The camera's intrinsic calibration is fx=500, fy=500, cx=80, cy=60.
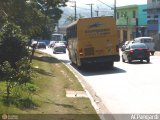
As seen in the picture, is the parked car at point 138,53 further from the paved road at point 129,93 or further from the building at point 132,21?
the building at point 132,21

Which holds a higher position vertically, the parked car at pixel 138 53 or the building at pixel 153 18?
the building at pixel 153 18

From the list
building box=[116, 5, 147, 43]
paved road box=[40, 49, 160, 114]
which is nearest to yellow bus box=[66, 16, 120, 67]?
paved road box=[40, 49, 160, 114]

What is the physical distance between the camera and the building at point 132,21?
9268 cm

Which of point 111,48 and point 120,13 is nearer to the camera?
point 111,48

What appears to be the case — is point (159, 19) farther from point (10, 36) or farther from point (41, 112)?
point (41, 112)

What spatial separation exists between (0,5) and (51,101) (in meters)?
5.17

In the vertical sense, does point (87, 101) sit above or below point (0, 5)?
below

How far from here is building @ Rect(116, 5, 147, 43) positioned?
9268 centimetres

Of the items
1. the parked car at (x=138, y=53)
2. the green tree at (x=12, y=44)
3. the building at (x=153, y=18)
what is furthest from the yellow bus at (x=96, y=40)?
the building at (x=153, y=18)

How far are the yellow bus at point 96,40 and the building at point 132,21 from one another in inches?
2243

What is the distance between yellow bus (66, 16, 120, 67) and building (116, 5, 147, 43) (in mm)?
56976

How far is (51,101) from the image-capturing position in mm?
16234

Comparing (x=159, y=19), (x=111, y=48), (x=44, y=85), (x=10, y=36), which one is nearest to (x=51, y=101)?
(x=10, y=36)

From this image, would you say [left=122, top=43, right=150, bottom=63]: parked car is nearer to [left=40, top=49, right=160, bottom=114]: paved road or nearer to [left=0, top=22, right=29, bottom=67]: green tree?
[left=40, top=49, right=160, bottom=114]: paved road
